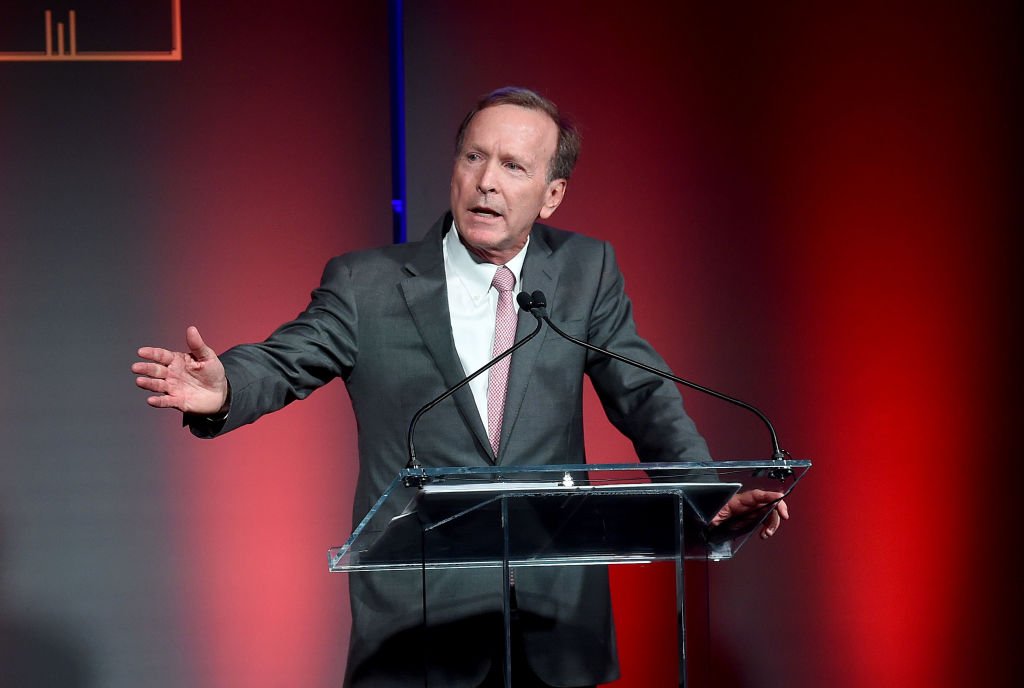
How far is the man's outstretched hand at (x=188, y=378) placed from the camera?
1.62 m

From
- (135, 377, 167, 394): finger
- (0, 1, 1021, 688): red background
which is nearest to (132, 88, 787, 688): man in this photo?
(135, 377, 167, 394): finger

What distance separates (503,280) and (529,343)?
0.17 meters

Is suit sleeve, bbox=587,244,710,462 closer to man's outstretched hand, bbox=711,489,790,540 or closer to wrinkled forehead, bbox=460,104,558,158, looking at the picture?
wrinkled forehead, bbox=460,104,558,158

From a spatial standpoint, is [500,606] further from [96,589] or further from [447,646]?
[96,589]

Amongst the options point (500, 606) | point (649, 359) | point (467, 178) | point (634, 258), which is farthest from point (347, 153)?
point (500, 606)

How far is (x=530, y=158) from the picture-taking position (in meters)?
2.32

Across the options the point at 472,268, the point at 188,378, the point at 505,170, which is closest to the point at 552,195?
the point at 505,170

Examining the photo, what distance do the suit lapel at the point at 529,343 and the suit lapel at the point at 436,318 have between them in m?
0.06

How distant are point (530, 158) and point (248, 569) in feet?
5.02

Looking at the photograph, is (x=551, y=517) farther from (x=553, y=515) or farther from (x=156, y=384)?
(x=156, y=384)

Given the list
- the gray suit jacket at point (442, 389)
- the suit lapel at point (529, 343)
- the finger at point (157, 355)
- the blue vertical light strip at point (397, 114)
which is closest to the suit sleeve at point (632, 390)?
the gray suit jacket at point (442, 389)

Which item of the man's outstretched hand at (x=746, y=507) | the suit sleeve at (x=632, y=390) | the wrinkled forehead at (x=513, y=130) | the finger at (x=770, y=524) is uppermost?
the wrinkled forehead at (x=513, y=130)

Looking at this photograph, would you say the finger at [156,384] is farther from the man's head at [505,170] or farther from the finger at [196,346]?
the man's head at [505,170]

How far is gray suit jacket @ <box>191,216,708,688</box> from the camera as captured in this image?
1.72m
